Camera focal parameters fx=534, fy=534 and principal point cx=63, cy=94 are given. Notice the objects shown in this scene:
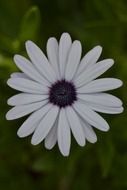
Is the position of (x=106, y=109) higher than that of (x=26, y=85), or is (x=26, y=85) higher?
(x=26, y=85)

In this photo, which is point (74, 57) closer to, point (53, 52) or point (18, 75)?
point (53, 52)

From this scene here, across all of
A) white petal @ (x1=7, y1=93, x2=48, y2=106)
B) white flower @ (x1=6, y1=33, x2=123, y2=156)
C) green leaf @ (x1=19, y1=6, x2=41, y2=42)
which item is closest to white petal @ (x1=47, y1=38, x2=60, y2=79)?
white flower @ (x1=6, y1=33, x2=123, y2=156)

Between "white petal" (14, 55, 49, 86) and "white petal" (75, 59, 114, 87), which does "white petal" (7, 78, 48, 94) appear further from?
"white petal" (75, 59, 114, 87)

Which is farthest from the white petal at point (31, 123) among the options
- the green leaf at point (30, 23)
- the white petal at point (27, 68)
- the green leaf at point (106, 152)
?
the green leaf at point (30, 23)

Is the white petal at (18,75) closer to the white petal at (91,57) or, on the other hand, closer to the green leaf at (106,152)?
the white petal at (91,57)

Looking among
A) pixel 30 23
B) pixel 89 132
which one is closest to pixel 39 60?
pixel 89 132
